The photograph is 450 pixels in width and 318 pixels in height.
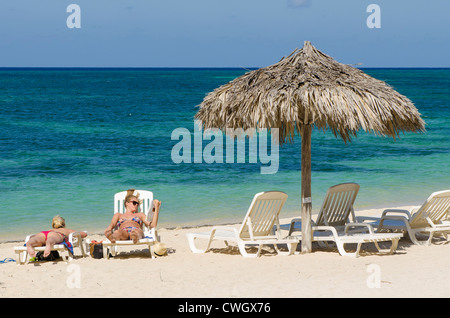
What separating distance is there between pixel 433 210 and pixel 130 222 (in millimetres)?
3614

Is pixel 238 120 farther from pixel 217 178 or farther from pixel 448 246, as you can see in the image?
pixel 217 178

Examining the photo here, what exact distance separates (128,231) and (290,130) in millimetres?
2173

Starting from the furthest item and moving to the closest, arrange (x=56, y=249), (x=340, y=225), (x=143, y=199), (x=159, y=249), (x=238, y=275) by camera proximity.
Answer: (x=143, y=199)
(x=340, y=225)
(x=159, y=249)
(x=56, y=249)
(x=238, y=275)

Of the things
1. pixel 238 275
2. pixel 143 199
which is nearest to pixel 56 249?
pixel 143 199

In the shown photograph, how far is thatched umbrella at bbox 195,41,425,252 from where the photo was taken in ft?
20.9

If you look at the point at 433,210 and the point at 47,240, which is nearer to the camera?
the point at 47,240

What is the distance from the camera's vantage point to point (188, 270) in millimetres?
6363

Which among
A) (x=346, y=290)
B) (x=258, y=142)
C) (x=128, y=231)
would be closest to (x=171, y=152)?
(x=258, y=142)

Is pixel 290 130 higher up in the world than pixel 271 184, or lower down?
higher up

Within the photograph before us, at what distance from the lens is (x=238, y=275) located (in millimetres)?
6055

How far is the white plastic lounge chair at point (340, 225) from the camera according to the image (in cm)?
682

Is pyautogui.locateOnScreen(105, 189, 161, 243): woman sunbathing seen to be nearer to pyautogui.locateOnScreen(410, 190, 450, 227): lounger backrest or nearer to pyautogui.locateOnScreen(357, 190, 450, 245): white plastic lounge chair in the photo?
pyautogui.locateOnScreen(357, 190, 450, 245): white plastic lounge chair

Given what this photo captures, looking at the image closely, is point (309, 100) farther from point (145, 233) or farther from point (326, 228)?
Answer: point (145, 233)

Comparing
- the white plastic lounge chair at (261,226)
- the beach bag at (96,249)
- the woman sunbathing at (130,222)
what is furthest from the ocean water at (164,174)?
the white plastic lounge chair at (261,226)
